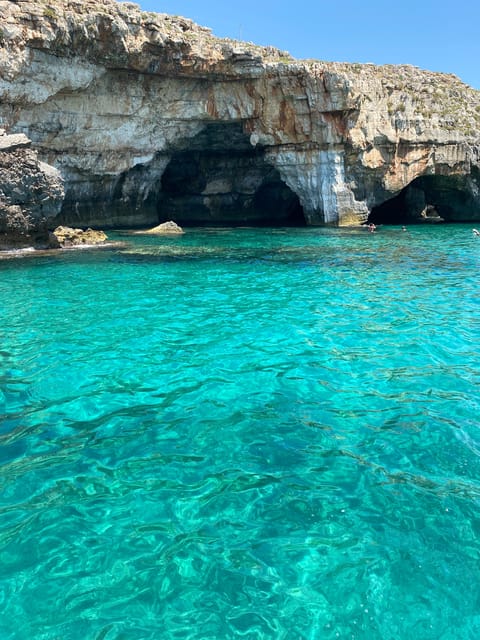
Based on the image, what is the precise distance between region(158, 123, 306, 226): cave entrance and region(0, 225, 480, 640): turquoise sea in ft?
84.8

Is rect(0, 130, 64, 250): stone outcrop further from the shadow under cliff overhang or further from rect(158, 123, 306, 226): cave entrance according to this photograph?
the shadow under cliff overhang

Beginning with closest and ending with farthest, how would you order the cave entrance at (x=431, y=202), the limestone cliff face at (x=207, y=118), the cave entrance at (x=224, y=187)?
1. the limestone cliff face at (x=207, y=118)
2. the cave entrance at (x=224, y=187)
3. the cave entrance at (x=431, y=202)

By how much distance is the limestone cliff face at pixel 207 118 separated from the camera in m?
24.0

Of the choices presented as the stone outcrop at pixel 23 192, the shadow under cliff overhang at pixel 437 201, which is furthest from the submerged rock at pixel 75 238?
the shadow under cliff overhang at pixel 437 201

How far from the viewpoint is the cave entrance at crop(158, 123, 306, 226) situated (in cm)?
3472

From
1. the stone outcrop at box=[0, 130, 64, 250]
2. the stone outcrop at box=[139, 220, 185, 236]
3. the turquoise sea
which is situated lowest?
the turquoise sea

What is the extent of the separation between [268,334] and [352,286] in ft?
18.0

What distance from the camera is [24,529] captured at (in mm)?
4227

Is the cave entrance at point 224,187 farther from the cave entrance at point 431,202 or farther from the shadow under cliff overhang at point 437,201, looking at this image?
the shadow under cliff overhang at point 437,201

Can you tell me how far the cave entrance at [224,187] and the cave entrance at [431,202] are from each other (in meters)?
7.98

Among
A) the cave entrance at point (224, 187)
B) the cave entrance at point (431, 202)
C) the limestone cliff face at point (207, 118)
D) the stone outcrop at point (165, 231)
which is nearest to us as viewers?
the limestone cliff face at point (207, 118)

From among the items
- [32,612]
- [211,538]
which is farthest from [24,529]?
[211,538]

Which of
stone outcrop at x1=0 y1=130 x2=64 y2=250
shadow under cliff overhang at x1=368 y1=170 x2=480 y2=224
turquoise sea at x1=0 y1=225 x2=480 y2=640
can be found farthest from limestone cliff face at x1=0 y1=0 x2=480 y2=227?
turquoise sea at x1=0 y1=225 x2=480 y2=640

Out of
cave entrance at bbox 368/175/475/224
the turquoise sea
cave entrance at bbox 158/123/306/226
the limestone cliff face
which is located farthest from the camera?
cave entrance at bbox 368/175/475/224
